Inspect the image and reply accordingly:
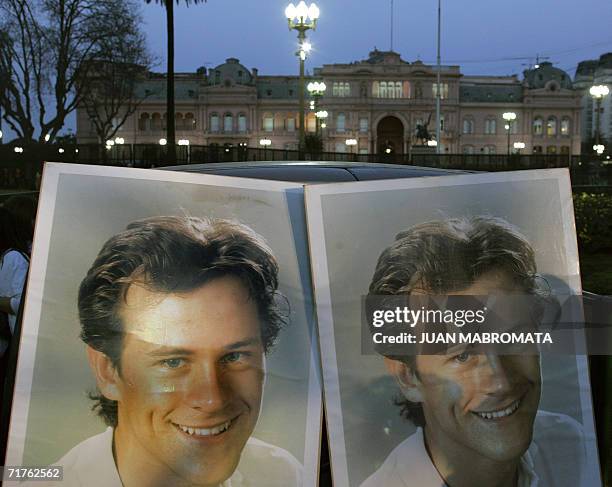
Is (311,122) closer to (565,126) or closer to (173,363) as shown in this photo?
(565,126)

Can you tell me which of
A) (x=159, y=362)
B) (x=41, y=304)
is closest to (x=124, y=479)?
(x=159, y=362)

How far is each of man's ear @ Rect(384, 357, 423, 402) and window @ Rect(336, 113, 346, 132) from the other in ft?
317

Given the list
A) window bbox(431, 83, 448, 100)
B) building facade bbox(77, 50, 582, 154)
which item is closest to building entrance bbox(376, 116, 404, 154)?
building facade bbox(77, 50, 582, 154)

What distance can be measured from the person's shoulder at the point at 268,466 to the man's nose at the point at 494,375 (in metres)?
0.65

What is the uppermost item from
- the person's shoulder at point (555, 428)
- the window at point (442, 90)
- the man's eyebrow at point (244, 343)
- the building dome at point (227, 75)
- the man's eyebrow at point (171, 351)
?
the building dome at point (227, 75)

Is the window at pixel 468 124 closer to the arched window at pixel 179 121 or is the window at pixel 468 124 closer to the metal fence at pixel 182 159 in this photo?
the arched window at pixel 179 121

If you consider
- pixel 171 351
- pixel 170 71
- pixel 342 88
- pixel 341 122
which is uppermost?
pixel 342 88

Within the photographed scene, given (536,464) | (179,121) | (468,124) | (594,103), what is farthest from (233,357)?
(594,103)

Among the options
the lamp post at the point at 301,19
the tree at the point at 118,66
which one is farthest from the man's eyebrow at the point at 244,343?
the tree at the point at 118,66

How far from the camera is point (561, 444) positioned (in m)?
2.45

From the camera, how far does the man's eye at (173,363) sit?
2.38 metres

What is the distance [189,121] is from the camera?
99875mm

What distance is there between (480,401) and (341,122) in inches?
3830

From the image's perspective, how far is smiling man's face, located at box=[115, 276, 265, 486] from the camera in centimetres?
237
